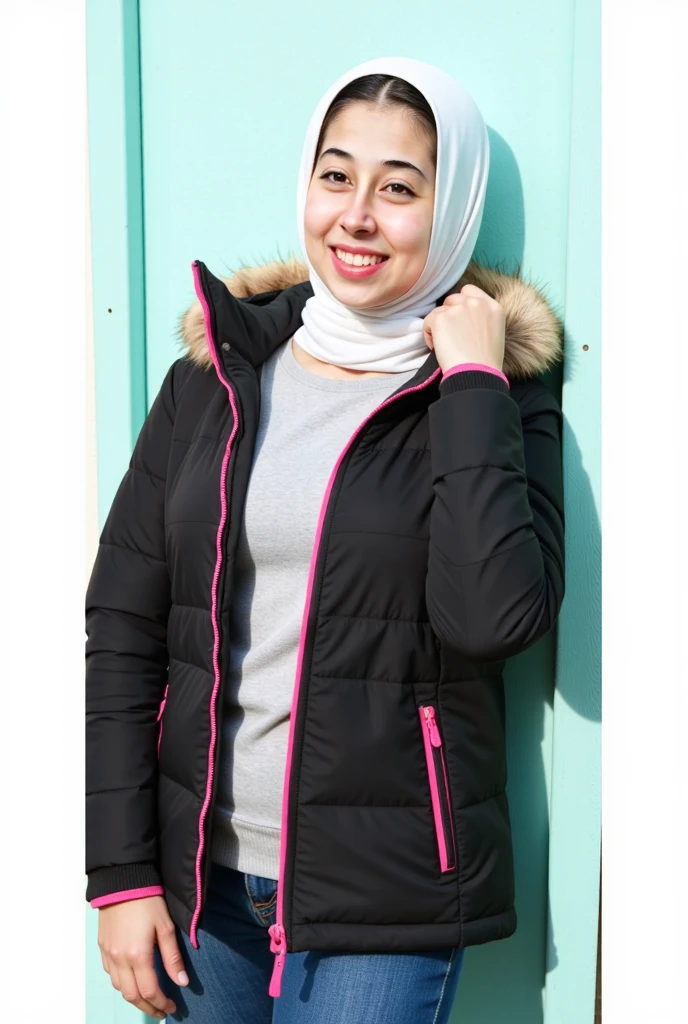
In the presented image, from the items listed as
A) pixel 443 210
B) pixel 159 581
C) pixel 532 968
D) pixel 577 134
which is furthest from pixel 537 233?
pixel 532 968

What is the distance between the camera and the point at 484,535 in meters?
1.43

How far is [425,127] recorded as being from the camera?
1631 millimetres

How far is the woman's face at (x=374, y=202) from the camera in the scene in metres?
1.61

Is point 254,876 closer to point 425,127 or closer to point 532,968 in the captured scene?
point 532,968

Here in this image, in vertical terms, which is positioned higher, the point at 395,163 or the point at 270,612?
the point at 395,163

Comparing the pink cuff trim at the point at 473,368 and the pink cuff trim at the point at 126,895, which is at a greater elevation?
the pink cuff trim at the point at 473,368

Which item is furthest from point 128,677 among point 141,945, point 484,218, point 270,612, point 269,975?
point 484,218

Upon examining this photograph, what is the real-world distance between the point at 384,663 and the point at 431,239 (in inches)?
27.7

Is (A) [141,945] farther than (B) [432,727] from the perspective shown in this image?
Yes

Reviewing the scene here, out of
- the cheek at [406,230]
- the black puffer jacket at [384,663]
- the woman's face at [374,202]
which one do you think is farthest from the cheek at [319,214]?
the black puffer jacket at [384,663]

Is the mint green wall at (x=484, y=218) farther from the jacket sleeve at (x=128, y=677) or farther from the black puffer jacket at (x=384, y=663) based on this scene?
the jacket sleeve at (x=128, y=677)

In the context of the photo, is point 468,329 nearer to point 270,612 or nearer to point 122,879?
point 270,612

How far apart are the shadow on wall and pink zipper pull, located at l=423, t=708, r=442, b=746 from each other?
0.44m

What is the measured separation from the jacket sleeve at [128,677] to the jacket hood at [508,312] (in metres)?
0.15
